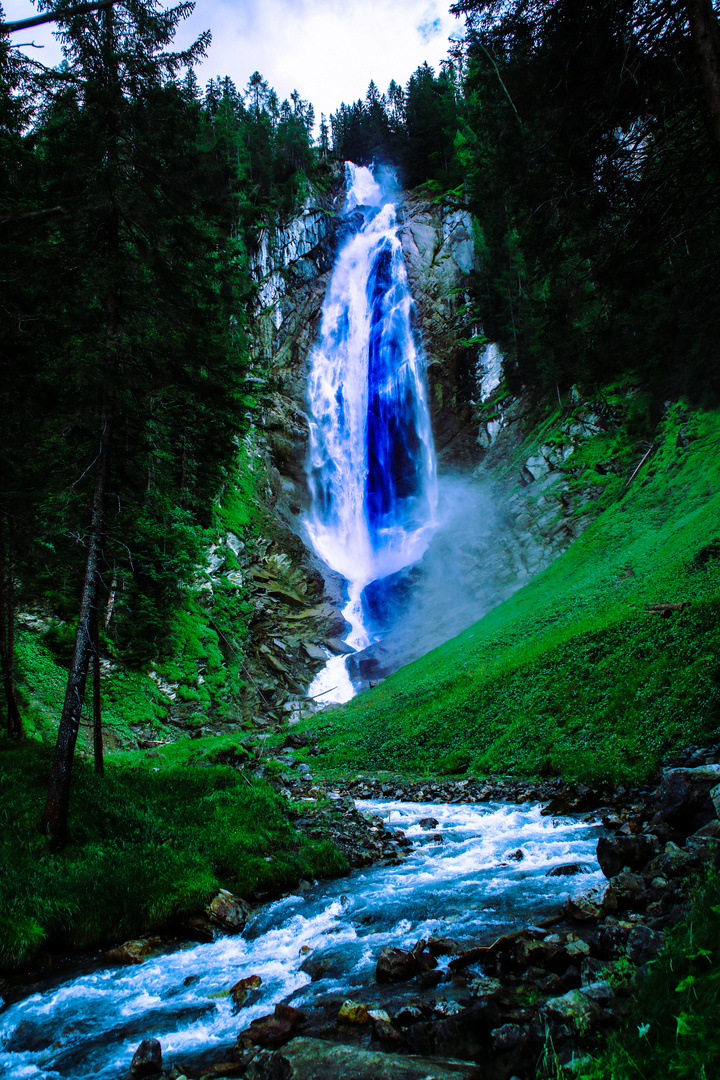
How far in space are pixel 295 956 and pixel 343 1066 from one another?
2504mm

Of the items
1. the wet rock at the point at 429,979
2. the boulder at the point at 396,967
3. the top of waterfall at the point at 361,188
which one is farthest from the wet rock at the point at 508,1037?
the top of waterfall at the point at 361,188

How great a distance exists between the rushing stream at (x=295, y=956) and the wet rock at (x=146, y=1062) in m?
0.17

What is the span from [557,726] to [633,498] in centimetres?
1804

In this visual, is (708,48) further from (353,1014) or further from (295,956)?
(295,956)

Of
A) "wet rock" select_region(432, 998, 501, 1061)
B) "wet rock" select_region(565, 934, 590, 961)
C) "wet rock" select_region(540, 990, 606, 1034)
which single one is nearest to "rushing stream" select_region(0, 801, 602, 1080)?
"wet rock" select_region(432, 998, 501, 1061)

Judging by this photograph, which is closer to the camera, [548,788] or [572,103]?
[572,103]

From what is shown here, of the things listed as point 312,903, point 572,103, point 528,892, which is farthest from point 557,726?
point 572,103

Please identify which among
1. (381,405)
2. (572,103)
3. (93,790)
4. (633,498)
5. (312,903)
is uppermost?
(381,405)

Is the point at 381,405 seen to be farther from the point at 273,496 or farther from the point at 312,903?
the point at 312,903

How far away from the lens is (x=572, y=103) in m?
7.15

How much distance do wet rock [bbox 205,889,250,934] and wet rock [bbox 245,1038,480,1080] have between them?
9.66ft

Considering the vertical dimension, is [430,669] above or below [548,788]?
above

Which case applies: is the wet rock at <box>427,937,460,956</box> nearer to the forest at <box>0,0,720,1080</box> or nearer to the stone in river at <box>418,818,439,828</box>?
the forest at <box>0,0,720,1080</box>

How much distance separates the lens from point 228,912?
20.2ft
